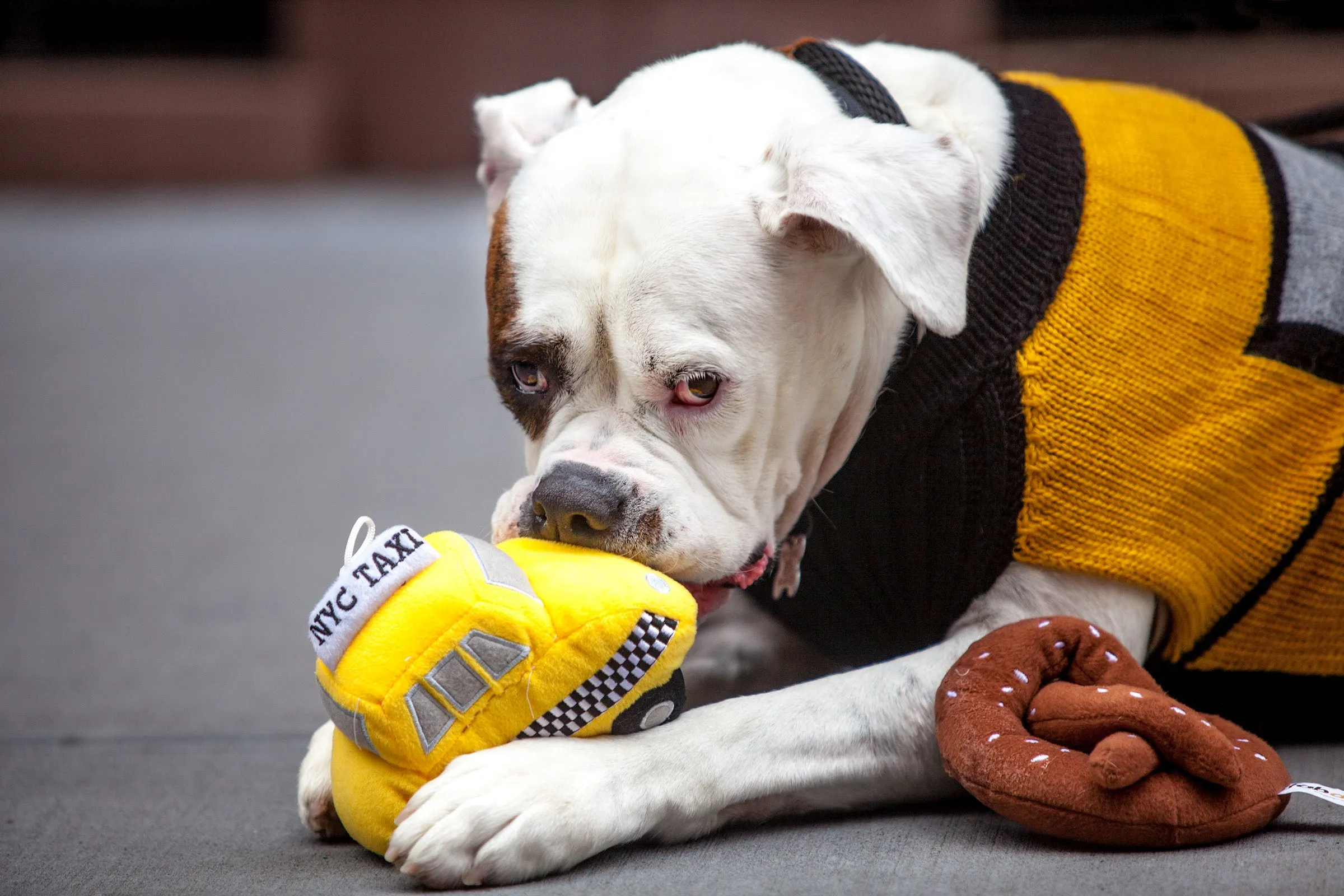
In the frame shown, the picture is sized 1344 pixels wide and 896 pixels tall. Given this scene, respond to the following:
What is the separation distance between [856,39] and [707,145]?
740 centimetres

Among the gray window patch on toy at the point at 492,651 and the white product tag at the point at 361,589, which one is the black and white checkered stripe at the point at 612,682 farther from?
the white product tag at the point at 361,589

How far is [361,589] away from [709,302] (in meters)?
0.50

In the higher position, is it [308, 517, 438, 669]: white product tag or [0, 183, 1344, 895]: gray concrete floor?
[308, 517, 438, 669]: white product tag

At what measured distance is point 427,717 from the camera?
133 cm

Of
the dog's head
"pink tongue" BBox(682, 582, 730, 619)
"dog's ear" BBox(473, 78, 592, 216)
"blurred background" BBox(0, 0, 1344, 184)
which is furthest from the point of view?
"blurred background" BBox(0, 0, 1344, 184)

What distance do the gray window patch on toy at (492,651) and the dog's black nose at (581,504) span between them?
207 mm

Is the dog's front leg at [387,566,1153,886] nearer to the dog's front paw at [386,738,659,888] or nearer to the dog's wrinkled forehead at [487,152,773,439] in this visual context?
the dog's front paw at [386,738,659,888]

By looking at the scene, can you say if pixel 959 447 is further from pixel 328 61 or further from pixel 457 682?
pixel 328 61

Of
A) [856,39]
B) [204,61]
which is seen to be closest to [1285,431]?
[856,39]

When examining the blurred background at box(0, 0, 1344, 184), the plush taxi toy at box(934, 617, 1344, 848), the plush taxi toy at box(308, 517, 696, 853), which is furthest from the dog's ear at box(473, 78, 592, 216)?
the blurred background at box(0, 0, 1344, 184)

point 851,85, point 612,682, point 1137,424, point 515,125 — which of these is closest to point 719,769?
point 612,682

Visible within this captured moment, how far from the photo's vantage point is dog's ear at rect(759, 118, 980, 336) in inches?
58.8

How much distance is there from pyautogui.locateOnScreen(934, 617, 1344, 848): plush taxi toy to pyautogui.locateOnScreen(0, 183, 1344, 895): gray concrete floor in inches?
1.4

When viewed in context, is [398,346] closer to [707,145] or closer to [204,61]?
[707,145]
